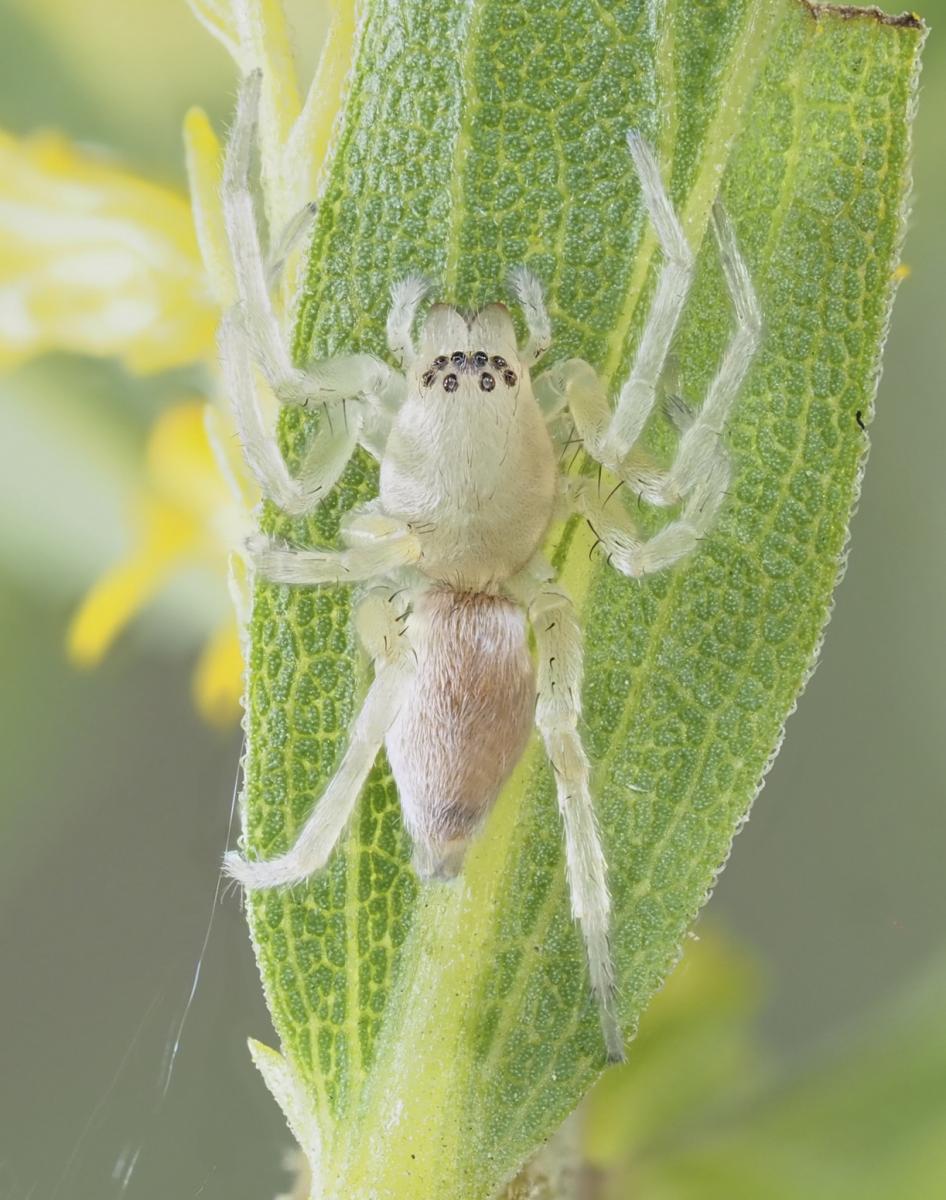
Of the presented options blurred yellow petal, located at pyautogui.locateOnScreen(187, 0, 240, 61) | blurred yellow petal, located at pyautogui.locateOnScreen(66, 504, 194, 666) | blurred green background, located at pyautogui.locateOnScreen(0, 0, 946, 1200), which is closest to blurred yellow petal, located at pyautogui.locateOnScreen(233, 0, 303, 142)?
blurred yellow petal, located at pyautogui.locateOnScreen(187, 0, 240, 61)

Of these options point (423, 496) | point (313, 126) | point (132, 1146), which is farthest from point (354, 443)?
point (132, 1146)

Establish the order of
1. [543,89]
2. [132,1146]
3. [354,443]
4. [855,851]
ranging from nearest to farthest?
[543,89] → [354,443] → [132,1146] → [855,851]

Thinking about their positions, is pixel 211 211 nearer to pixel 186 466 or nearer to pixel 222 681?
pixel 186 466

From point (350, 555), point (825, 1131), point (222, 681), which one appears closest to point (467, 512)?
point (350, 555)

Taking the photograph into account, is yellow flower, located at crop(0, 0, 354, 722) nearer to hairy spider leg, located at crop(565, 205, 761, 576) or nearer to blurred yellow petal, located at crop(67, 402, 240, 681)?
blurred yellow petal, located at crop(67, 402, 240, 681)

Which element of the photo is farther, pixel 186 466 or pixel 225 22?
pixel 186 466

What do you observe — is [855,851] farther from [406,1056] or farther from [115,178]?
[115,178]
